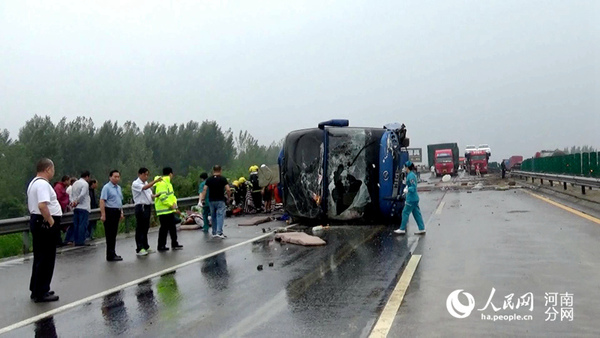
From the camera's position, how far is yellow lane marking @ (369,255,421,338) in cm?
603

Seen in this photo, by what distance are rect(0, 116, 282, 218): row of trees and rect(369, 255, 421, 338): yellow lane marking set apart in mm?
23193

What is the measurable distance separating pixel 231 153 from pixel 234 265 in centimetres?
7618

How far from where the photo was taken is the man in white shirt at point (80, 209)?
15250 mm

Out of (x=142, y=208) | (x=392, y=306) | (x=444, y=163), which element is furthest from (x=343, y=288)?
(x=444, y=163)

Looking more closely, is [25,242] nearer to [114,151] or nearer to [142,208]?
[142,208]

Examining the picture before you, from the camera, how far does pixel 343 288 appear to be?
8227 millimetres

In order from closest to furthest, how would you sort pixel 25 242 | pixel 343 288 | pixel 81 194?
pixel 343 288
pixel 25 242
pixel 81 194

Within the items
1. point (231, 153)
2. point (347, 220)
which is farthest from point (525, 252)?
point (231, 153)

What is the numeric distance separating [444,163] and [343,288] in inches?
2181

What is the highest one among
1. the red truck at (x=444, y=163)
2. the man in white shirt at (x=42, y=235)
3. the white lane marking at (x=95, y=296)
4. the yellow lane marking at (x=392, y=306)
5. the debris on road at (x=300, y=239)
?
the red truck at (x=444, y=163)

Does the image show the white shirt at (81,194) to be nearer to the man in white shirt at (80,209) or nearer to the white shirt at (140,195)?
the man in white shirt at (80,209)

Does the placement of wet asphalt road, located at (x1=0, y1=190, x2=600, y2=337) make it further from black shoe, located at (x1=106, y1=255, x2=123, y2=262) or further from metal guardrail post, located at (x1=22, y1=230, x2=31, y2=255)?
metal guardrail post, located at (x1=22, y1=230, x2=31, y2=255)

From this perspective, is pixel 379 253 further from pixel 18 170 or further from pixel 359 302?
pixel 18 170

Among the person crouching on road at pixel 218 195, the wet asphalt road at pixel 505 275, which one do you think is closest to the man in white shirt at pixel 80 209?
the person crouching on road at pixel 218 195
